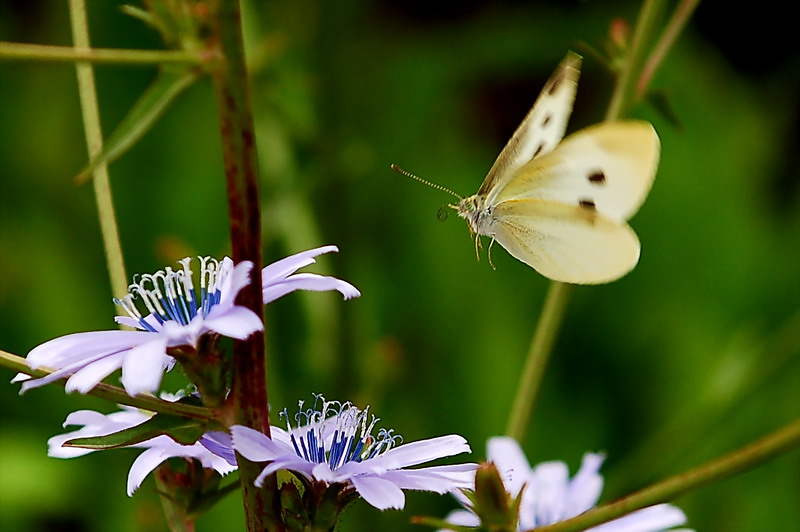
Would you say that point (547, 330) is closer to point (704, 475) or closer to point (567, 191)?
point (567, 191)

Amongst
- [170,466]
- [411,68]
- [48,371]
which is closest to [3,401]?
[411,68]

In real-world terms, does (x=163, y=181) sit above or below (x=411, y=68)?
below

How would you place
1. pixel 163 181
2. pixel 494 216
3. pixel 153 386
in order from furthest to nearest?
pixel 163 181 → pixel 494 216 → pixel 153 386

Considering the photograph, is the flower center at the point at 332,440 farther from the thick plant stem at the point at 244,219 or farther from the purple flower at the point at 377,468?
the thick plant stem at the point at 244,219

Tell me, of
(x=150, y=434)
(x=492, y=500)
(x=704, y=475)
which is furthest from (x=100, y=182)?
(x=704, y=475)

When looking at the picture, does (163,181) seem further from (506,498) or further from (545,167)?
(506,498)

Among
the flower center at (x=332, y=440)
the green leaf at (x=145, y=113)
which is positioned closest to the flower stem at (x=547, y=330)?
the flower center at (x=332, y=440)

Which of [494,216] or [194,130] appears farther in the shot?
[194,130]
